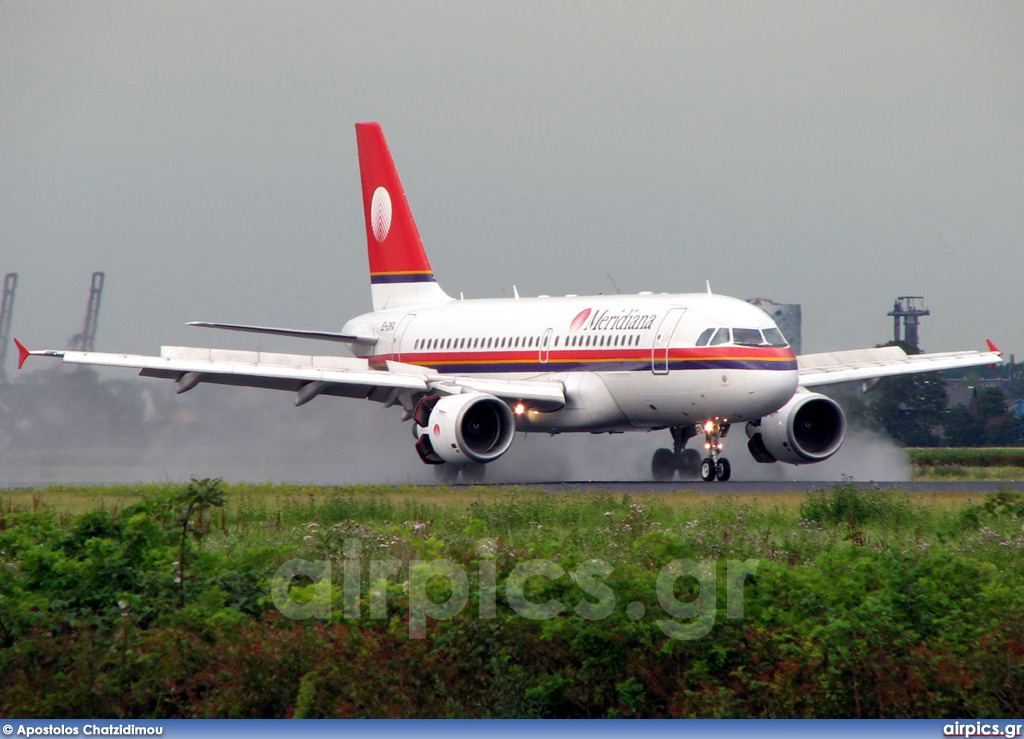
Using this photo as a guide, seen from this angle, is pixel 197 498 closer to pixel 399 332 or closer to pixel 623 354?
pixel 623 354

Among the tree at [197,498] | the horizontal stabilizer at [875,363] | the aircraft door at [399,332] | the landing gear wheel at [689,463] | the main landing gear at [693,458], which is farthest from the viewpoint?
the aircraft door at [399,332]

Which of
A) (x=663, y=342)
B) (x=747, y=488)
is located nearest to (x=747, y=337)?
(x=663, y=342)

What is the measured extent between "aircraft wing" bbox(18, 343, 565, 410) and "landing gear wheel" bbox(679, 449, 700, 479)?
338 centimetres

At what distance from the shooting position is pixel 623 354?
29141 mm

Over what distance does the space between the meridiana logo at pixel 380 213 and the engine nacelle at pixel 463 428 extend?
9936mm

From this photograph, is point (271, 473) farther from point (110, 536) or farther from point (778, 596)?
point (778, 596)

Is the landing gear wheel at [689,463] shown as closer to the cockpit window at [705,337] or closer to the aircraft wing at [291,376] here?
the aircraft wing at [291,376]

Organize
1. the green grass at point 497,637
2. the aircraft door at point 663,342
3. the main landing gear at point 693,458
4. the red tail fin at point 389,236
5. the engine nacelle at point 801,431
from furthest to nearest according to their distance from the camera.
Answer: the red tail fin at point 389,236 → the engine nacelle at point 801,431 → the main landing gear at point 693,458 → the aircraft door at point 663,342 → the green grass at point 497,637

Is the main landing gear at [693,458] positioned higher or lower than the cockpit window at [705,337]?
lower

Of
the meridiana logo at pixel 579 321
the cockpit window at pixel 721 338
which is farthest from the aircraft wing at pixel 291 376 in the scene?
the cockpit window at pixel 721 338

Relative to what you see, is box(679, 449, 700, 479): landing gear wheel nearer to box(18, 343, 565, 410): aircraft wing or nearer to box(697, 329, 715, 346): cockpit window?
box(18, 343, 565, 410): aircraft wing

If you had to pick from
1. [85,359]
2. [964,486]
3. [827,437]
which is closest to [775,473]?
[827,437]

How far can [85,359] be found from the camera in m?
28.2

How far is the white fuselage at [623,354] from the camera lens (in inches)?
1075
